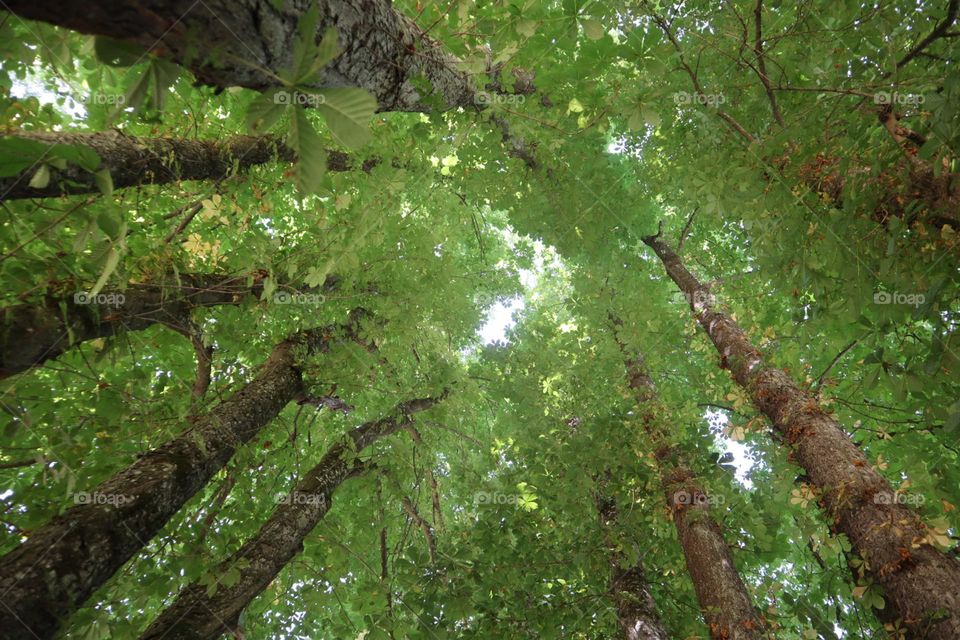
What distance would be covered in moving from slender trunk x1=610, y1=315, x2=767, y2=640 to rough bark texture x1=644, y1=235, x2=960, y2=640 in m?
0.92

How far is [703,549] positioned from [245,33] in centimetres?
477

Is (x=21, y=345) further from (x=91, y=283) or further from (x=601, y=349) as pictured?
(x=601, y=349)

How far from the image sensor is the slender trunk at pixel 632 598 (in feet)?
13.0

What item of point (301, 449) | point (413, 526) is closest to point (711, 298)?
point (413, 526)

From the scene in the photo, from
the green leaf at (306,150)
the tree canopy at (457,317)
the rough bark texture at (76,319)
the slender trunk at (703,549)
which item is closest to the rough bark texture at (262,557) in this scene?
the tree canopy at (457,317)

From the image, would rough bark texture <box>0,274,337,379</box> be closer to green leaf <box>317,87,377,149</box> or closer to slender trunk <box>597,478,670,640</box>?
green leaf <box>317,87,377,149</box>

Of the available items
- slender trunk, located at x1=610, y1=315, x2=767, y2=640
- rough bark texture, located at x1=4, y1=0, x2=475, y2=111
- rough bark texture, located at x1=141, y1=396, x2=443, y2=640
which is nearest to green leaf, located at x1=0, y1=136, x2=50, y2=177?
rough bark texture, located at x1=4, y1=0, x2=475, y2=111

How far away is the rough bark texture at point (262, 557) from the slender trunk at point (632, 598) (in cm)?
250

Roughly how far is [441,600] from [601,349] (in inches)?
149

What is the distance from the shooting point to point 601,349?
21.0 ft

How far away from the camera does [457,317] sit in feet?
21.0

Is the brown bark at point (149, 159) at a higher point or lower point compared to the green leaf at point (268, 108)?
higher

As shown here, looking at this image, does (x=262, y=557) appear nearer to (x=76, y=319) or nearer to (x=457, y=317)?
(x=76, y=319)

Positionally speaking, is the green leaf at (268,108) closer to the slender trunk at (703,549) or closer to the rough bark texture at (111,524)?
the rough bark texture at (111,524)
